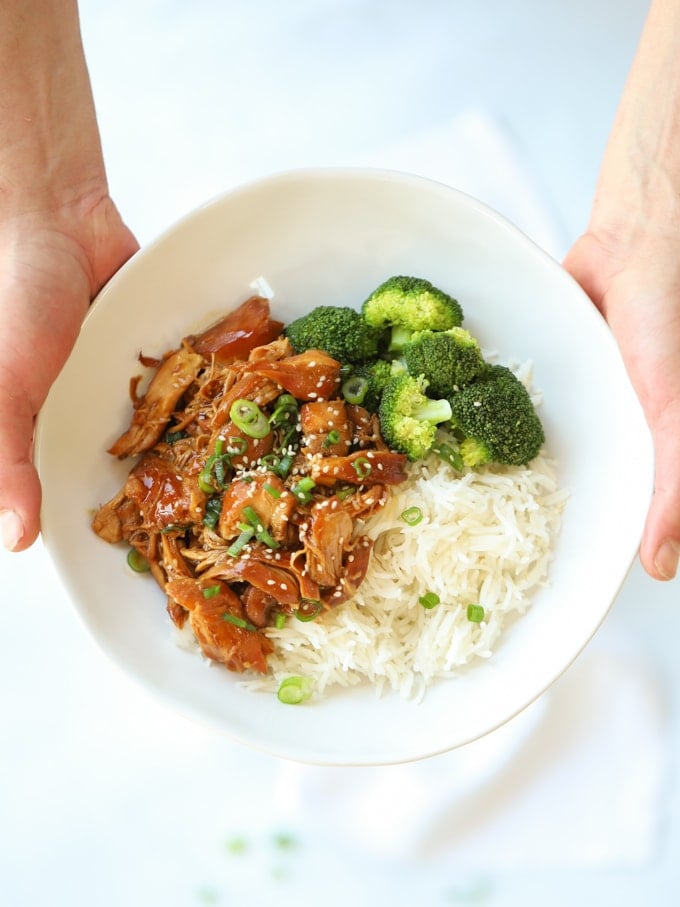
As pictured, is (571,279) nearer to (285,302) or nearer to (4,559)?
(285,302)


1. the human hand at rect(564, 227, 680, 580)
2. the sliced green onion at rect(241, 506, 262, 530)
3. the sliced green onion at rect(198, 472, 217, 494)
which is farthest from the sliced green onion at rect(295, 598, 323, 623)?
the human hand at rect(564, 227, 680, 580)

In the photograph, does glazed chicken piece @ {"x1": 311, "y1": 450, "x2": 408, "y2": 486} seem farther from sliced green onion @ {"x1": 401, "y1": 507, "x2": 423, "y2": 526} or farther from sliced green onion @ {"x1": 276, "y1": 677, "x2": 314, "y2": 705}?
sliced green onion @ {"x1": 276, "y1": 677, "x2": 314, "y2": 705}

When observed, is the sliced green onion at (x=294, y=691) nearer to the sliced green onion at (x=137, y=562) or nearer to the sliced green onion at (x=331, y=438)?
the sliced green onion at (x=137, y=562)

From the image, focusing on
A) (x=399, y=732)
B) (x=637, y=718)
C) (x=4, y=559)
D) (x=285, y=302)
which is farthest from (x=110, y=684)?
(x=637, y=718)

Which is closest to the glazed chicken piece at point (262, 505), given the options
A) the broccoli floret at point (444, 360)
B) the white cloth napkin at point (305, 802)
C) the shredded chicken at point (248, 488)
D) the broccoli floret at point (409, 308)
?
the shredded chicken at point (248, 488)

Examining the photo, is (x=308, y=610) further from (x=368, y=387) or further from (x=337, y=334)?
(x=337, y=334)

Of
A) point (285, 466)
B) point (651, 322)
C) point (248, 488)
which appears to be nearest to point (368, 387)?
point (285, 466)
